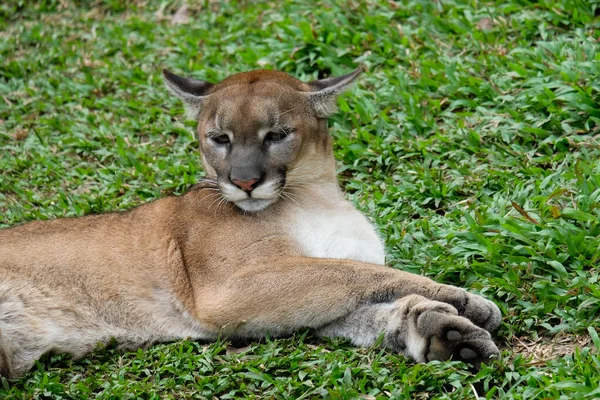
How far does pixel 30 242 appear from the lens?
22.3ft

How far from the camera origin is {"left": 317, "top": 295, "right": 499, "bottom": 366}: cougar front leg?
5.60m

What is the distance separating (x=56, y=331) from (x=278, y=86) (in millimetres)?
2403

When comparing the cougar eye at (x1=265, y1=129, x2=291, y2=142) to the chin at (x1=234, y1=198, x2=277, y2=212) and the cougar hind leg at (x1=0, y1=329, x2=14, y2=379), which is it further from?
the cougar hind leg at (x1=0, y1=329, x2=14, y2=379)

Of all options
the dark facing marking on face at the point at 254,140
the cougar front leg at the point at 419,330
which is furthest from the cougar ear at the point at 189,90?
the cougar front leg at the point at 419,330

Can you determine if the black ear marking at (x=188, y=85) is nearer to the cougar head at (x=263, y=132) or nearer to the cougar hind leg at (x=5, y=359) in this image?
the cougar head at (x=263, y=132)

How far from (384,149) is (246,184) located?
240 cm

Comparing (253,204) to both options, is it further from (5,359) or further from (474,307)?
(5,359)

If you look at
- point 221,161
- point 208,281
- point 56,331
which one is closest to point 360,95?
point 221,161

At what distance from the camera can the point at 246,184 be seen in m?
6.64

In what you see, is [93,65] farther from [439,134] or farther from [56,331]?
[56,331]

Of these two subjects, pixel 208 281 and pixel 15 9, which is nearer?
pixel 208 281

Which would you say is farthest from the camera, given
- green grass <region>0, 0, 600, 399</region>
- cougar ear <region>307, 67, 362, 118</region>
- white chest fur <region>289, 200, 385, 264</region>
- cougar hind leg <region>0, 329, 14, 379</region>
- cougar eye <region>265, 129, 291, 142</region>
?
cougar ear <region>307, 67, 362, 118</region>

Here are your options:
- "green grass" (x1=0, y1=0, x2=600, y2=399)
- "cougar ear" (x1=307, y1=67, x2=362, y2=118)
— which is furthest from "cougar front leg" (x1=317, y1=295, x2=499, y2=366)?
"cougar ear" (x1=307, y1=67, x2=362, y2=118)

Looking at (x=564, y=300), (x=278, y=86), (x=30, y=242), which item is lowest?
(x=564, y=300)
